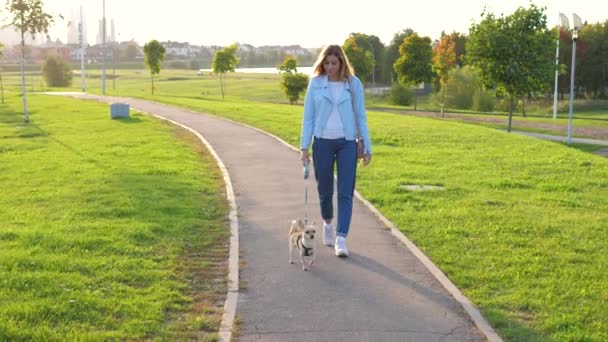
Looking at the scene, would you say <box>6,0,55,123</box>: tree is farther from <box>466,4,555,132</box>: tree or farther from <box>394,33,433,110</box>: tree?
<box>394,33,433,110</box>: tree

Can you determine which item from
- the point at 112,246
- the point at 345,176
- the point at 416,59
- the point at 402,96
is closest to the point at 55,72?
the point at 402,96

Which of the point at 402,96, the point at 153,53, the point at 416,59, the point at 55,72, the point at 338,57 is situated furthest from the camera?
the point at 55,72

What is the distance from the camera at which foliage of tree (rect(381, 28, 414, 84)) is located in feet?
272

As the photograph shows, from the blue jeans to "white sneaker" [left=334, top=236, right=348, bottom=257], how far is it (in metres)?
0.05

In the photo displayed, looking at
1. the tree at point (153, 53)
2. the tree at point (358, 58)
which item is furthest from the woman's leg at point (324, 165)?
the tree at point (153, 53)

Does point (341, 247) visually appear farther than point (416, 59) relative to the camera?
No

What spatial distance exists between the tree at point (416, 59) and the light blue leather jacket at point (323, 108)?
39.1 m

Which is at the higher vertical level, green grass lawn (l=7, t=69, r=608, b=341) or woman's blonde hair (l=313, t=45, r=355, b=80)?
woman's blonde hair (l=313, t=45, r=355, b=80)

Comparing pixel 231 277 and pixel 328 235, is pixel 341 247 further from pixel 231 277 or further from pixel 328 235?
pixel 231 277

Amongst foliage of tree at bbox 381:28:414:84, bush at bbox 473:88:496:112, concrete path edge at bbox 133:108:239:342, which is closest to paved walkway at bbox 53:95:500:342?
concrete path edge at bbox 133:108:239:342

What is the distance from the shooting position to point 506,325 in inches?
200

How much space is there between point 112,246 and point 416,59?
39.8 metres

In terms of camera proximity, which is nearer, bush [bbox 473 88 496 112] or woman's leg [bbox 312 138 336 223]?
woman's leg [bbox 312 138 336 223]

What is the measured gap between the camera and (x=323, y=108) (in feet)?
21.9
